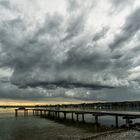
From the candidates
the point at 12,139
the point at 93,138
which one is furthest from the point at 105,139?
the point at 12,139

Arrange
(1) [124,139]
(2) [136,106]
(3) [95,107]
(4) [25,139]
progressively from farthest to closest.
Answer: (3) [95,107] < (2) [136,106] < (4) [25,139] < (1) [124,139]

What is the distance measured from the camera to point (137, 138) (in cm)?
2731

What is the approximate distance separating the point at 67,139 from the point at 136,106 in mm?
29287

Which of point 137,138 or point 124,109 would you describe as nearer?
point 137,138

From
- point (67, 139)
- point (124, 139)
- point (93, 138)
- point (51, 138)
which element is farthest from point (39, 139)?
point (124, 139)

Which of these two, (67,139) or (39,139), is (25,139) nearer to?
(39,139)

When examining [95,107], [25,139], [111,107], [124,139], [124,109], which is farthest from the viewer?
[95,107]

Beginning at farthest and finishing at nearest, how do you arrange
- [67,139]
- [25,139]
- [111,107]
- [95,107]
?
[95,107], [111,107], [25,139], [67,139]

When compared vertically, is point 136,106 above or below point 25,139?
above

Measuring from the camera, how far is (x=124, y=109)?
6209cm

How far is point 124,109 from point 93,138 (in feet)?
115

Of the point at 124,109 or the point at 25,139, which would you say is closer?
the point at 25,139

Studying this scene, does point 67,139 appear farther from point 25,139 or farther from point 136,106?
point 136,106

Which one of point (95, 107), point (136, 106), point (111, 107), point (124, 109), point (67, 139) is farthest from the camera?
point (95, 107)
